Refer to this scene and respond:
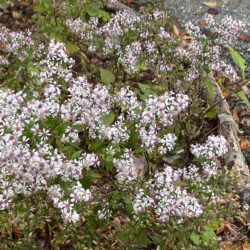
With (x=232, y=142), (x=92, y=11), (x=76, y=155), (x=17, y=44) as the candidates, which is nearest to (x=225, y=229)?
(x=232, y=142)

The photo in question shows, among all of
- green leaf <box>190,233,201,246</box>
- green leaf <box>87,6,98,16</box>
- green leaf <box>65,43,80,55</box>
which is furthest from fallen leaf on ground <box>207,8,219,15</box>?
green leaf <box>190,233,201,246</box>

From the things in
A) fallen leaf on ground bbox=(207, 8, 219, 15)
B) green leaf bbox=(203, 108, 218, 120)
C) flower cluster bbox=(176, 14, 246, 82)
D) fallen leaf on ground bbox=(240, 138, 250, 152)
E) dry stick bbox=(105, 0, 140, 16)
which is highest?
fallen leaf on ground bbox=(207, 8, 219, 15)

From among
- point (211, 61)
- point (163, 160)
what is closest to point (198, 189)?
point (163, 160)

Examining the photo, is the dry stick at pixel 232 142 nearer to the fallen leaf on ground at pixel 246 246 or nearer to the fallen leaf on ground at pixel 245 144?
the fallen leaf on ground at pixel 245 144

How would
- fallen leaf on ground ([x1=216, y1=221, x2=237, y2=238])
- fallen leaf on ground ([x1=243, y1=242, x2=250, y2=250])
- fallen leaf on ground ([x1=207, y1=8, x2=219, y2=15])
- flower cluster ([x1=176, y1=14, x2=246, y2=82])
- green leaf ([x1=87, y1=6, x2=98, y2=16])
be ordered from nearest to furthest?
fallen leaf on ground ([x1=243, y1=242, x2=250, y2=250]), fallen leaf on ground ([x1=216, y1=221, x2=237, y2=238]), flower cluster ([x1=176, y1=14, x2=246, y2=82]), green leaf ([x1=87, y1=6, x2=98, y2=16]), fallen leaf on ground ([x1=207, y1=8, x2=219, y2=15])

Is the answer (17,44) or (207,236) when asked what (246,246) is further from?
(17,44)

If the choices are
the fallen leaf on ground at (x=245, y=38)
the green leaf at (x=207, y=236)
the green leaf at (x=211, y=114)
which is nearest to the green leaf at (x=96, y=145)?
the green leaf at (x=207, y=236)

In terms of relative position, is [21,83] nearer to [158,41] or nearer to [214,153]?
[158,41]

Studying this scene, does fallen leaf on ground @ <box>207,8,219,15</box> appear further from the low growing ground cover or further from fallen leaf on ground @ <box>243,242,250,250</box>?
fallen leaf on ground @ <box>243,242,250,250</box>

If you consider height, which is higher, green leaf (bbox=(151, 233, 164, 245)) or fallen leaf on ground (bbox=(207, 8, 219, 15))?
fallen leaf on ground (bbox=(207, 8, 219, 15))
